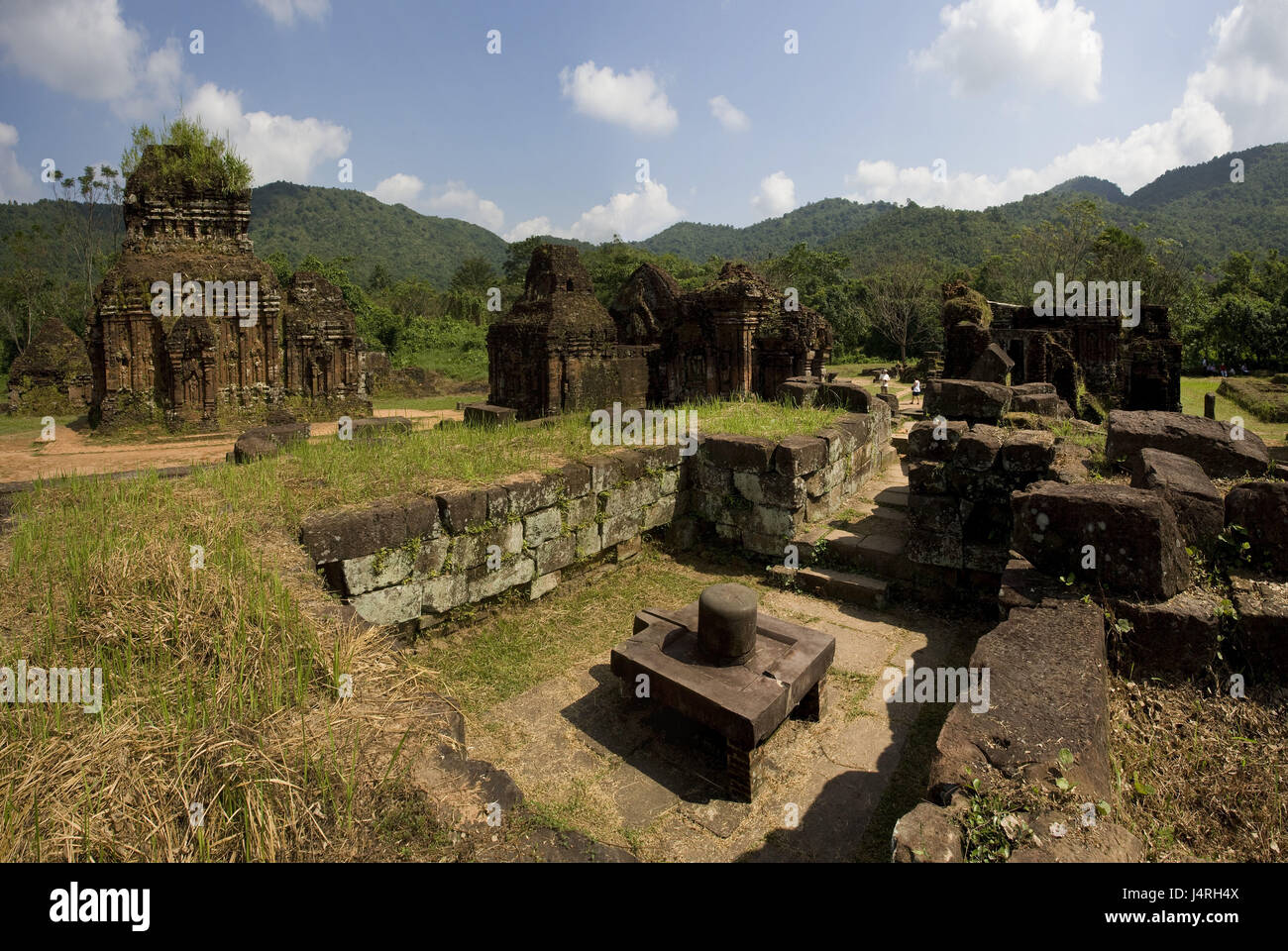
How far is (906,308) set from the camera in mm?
35719

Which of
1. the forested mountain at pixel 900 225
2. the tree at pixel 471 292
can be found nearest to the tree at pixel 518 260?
the tree at pixel 471 292

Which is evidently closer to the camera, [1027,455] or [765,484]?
[1027,455]

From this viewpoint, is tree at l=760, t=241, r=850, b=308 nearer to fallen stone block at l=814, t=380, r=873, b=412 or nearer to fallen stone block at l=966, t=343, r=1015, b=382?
fallen stone block at l=966, t=343, r=1015, b=382

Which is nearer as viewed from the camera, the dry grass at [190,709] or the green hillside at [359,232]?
the dry grass at [190,709]

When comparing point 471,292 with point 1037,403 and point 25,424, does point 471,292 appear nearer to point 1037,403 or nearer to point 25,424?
point 25,424

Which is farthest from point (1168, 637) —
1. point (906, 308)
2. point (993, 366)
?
point (906, 308)

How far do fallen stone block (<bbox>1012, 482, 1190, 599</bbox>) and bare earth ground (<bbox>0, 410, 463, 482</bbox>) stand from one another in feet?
33.4

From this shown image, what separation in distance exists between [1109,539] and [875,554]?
2861 mm

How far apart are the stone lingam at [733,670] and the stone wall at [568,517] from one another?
60.1 inches

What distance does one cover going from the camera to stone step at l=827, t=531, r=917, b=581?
252 inches

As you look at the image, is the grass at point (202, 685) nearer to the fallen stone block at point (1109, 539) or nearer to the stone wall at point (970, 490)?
the fallen stone block at point (1109, 539)

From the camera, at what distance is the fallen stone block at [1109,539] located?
363cm

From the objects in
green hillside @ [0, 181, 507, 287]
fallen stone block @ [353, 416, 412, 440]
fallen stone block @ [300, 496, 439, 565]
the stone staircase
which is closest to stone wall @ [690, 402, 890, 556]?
the stone staircase
